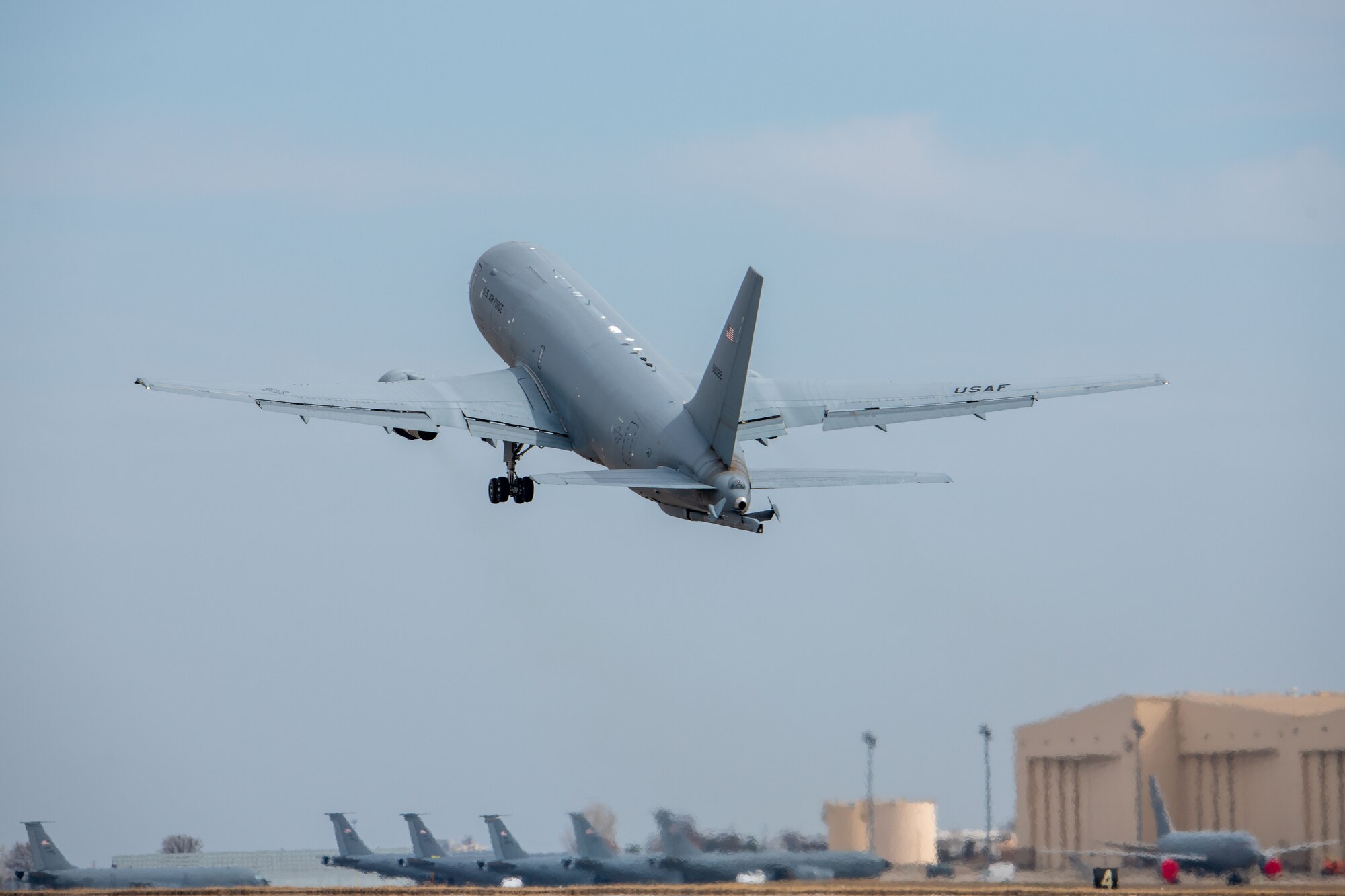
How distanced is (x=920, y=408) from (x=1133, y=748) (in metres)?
12.6

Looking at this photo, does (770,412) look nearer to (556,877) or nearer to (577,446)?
(577,446)

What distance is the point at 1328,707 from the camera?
168 ft

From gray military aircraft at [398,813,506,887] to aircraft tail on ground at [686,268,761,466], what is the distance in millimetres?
41538

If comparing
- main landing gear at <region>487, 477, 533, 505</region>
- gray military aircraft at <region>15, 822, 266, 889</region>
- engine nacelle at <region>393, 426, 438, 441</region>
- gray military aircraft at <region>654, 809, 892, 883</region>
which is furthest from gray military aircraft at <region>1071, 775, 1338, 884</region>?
gray military aircraft at <region>15, 822, 266, 889</region>

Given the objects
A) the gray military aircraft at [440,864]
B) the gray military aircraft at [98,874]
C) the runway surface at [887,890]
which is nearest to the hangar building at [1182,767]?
the runway surface at [887,890]

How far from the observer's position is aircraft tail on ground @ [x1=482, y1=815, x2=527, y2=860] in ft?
269

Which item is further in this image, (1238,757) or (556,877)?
(556,877)

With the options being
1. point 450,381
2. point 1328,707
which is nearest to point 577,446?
point 450,381

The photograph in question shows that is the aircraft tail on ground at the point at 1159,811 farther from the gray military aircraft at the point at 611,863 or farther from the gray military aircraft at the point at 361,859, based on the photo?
the gray military aircraft at the point at 361,859

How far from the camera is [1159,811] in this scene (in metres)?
50.8

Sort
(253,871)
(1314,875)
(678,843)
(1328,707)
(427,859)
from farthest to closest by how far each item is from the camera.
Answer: (427,859)
(253,871)
(678,843)
(1328,707)
(1314,875)

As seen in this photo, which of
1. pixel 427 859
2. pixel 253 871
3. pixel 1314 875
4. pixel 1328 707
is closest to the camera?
pixel 1314 875

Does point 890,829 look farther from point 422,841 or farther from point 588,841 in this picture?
point 422,841

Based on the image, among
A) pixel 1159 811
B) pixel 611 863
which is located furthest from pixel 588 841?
pixel 1159 811
